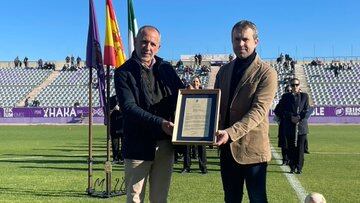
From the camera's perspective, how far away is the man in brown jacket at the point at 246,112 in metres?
4.34

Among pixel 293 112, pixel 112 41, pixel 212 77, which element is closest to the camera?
pixel 112 41

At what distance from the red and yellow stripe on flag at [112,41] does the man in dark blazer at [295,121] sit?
4.25 m

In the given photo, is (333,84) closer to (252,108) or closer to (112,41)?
(112,41)

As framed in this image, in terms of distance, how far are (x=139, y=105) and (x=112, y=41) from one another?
413cm

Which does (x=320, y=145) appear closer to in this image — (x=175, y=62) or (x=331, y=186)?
(x=331, y=186)

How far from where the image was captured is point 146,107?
14.6 feet

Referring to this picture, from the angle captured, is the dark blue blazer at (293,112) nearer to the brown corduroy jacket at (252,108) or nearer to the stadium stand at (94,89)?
the brown corduroy jacket at (252,108)

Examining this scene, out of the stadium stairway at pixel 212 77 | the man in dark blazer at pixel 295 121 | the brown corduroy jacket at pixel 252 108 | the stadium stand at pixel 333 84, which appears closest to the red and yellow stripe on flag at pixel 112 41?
the brown corduroy jacket at pixel 252 108

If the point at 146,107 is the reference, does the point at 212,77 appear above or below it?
above

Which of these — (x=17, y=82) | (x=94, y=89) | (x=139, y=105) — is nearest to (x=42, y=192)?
(x=139, y=105)

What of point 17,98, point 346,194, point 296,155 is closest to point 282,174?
point 296,155

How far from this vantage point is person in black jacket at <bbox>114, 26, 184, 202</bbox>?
4.43 metres

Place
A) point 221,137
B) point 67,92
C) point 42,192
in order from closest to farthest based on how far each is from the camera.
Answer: point 221,137 → point 42,192 → point 67,92

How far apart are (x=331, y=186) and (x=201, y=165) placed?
9.77 feet
